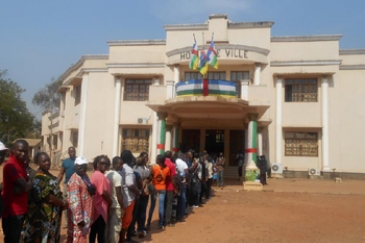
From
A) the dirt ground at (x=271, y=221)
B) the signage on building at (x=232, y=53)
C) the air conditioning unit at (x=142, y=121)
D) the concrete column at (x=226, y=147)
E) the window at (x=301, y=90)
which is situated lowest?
the dirt ground at (x=271, y=221)

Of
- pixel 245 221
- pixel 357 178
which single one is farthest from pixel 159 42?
pixel 245 221

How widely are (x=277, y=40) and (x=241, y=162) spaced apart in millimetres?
6837

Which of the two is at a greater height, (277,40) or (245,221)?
(277,40)

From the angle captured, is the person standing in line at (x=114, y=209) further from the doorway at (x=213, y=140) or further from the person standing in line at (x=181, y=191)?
the doorway at (x=213, y=140)

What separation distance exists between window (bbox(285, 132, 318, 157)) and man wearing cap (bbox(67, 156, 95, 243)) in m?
16.5

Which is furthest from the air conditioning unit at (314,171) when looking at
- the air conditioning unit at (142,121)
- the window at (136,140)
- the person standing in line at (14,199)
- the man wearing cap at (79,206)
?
the person standing in line at (14,199)

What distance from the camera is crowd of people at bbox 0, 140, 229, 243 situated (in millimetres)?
3756

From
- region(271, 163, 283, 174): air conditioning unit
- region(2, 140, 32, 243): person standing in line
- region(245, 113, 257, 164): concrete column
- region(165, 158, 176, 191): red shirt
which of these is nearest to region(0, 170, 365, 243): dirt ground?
region(165, 158, 176, 191): red shirt

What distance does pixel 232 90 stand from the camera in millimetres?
14031

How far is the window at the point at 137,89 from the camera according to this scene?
68.6 feet

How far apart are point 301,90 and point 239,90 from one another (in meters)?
4.76

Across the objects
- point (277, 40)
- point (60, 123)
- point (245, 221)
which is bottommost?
point (245, 221)

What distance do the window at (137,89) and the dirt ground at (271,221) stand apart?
10211 millimetres

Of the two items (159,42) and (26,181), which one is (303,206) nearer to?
(26,181)
